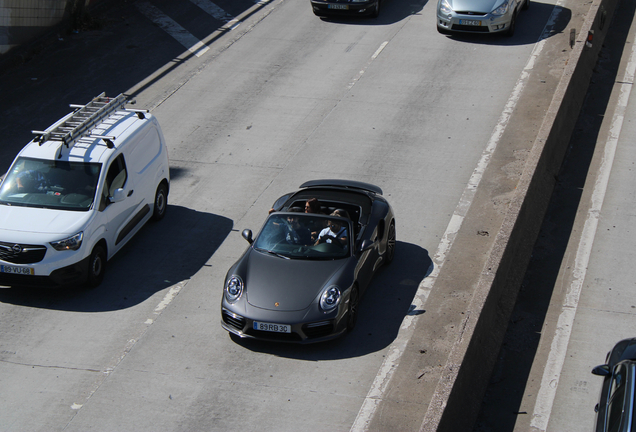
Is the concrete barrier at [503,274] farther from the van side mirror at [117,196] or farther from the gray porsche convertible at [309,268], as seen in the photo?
the van side mirror at [117,196]

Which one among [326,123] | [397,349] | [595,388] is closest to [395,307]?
[397,349]

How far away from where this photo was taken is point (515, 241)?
11031mm

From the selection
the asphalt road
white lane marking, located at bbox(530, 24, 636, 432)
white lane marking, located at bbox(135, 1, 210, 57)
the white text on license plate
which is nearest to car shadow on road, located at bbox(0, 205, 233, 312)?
the asphalt road

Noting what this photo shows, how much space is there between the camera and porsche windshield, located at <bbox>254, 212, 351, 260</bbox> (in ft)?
33.3

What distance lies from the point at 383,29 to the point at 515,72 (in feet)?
15.0

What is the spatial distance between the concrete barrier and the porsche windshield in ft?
6.28

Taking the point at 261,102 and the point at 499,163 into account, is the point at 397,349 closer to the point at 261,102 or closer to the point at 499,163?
the point at 499,163

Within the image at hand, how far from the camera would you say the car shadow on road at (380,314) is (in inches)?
380

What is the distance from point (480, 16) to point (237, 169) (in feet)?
29.4

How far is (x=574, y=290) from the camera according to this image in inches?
428

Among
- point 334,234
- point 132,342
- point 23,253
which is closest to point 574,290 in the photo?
point 334,234

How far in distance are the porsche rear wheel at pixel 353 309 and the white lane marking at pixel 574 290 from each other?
7.97ft

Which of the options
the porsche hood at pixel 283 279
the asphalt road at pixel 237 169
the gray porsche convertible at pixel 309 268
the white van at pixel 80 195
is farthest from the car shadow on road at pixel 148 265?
the porsche hood at pixel 283 279

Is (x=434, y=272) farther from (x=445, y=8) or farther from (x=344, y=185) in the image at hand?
(x=445, y=8)
